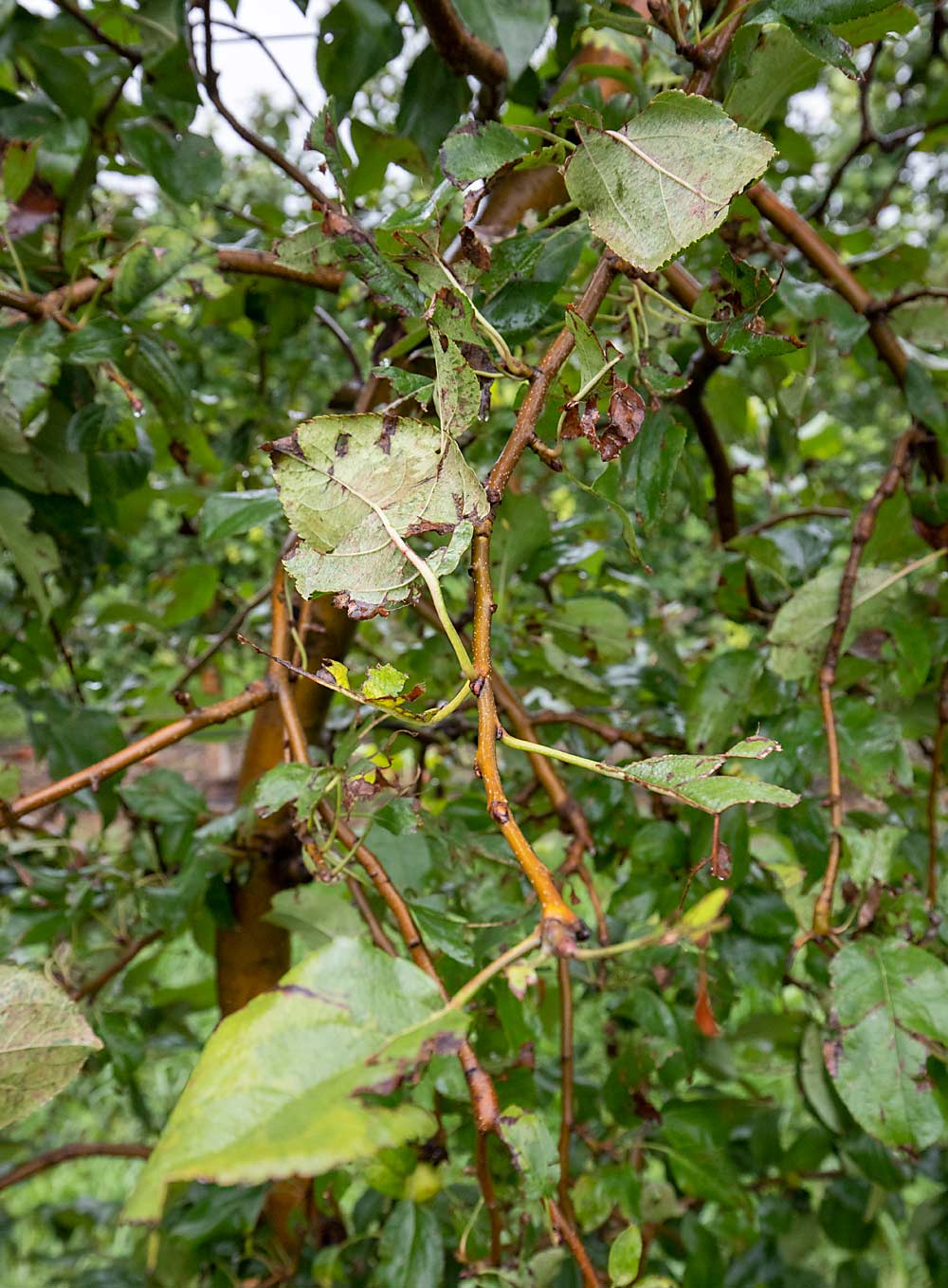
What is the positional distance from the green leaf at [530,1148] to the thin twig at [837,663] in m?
0.18

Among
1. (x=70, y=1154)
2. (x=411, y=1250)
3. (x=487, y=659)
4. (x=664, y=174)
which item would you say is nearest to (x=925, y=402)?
(x=664, y=174)

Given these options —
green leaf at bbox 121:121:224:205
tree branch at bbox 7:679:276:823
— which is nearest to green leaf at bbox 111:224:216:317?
green leaf at bbox 121:121:224:205

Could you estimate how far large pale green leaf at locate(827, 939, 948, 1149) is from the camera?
42cm

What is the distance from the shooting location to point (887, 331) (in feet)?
1.89

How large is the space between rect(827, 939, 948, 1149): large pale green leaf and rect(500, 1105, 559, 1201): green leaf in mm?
203

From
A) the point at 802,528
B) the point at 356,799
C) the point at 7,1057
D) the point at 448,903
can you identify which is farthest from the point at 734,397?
the point at 7,1057

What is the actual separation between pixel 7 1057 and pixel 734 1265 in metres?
0.87

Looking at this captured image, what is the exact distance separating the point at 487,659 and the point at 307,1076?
109 millimetres

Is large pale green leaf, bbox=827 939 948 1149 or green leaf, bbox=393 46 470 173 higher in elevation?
green leaf, bbox=393 46 470 173


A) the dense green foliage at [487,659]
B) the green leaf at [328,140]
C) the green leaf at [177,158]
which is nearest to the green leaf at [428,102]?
the dense green foliage at [487,659]

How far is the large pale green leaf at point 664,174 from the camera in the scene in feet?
0.98

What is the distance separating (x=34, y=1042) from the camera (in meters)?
0.33

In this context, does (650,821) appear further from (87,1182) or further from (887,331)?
(87,1182)

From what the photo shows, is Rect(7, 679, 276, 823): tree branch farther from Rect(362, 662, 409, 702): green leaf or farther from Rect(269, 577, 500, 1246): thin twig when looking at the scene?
Rect(362, 662, 409, 702): green leaf
